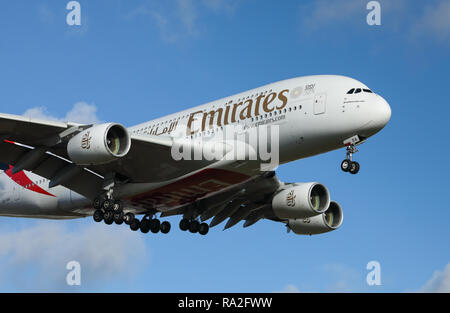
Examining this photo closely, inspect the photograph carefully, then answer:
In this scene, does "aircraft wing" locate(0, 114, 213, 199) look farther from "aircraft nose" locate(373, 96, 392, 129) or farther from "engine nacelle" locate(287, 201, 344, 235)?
"engine nacelle" locate(287, 201, 344, 235)

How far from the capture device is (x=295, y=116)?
2903 cm

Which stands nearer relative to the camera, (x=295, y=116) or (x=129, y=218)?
(x=295, y=116)

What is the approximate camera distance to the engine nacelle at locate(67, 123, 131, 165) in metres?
27.6

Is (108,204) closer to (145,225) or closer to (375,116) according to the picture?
(145,225)

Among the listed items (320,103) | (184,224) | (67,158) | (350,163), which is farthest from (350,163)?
(67,158)

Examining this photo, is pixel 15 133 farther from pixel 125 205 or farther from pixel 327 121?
pixel 327 121

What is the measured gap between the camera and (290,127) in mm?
29016

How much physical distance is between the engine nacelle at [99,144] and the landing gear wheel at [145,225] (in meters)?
7.09

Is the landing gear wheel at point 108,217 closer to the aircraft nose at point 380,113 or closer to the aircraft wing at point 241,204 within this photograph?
the aircraft wing at point 241,204

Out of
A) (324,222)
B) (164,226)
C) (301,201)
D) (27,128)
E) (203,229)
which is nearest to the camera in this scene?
(27,128)

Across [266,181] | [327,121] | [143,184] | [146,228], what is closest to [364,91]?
[327,121]

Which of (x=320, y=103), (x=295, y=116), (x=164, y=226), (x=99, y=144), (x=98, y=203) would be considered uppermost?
(x=320, y=103)

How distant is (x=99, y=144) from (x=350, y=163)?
9.70 m

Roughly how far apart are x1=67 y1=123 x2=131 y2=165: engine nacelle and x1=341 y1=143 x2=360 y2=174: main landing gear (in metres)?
8.43
